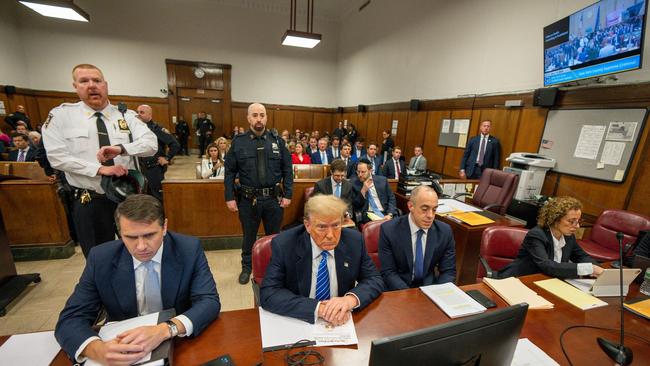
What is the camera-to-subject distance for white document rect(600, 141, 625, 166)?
3330 mm

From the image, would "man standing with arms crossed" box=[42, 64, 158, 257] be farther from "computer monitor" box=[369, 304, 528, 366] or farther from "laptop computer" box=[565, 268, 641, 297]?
"laptop computer" box=[565, 268, 641, 297]

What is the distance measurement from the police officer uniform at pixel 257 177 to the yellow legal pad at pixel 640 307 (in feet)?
8.58

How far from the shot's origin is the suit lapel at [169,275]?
1.27 meters

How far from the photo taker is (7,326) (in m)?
2.29

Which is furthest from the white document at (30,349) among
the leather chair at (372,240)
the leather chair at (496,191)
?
the leather chair at (496,191)

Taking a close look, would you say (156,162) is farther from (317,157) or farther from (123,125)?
(317,157)

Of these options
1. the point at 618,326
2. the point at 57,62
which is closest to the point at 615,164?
the point at 618,326

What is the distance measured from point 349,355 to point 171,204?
3.24m

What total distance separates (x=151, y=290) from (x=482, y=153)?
5.43 metres

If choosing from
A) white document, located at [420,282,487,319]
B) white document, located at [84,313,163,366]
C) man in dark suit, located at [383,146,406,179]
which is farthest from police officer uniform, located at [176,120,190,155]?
white document, located at [420,282,487,319]

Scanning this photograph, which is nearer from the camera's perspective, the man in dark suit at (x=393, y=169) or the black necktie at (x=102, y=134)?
the black necktie at (x=102, y=134)

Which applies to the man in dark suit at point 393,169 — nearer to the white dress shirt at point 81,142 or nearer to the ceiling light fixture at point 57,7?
the white dress shirt at point 81,142

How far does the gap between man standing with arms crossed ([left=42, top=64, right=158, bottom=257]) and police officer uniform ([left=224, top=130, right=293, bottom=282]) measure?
863mm

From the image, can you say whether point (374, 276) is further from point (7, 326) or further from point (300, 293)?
point (7, 326)
